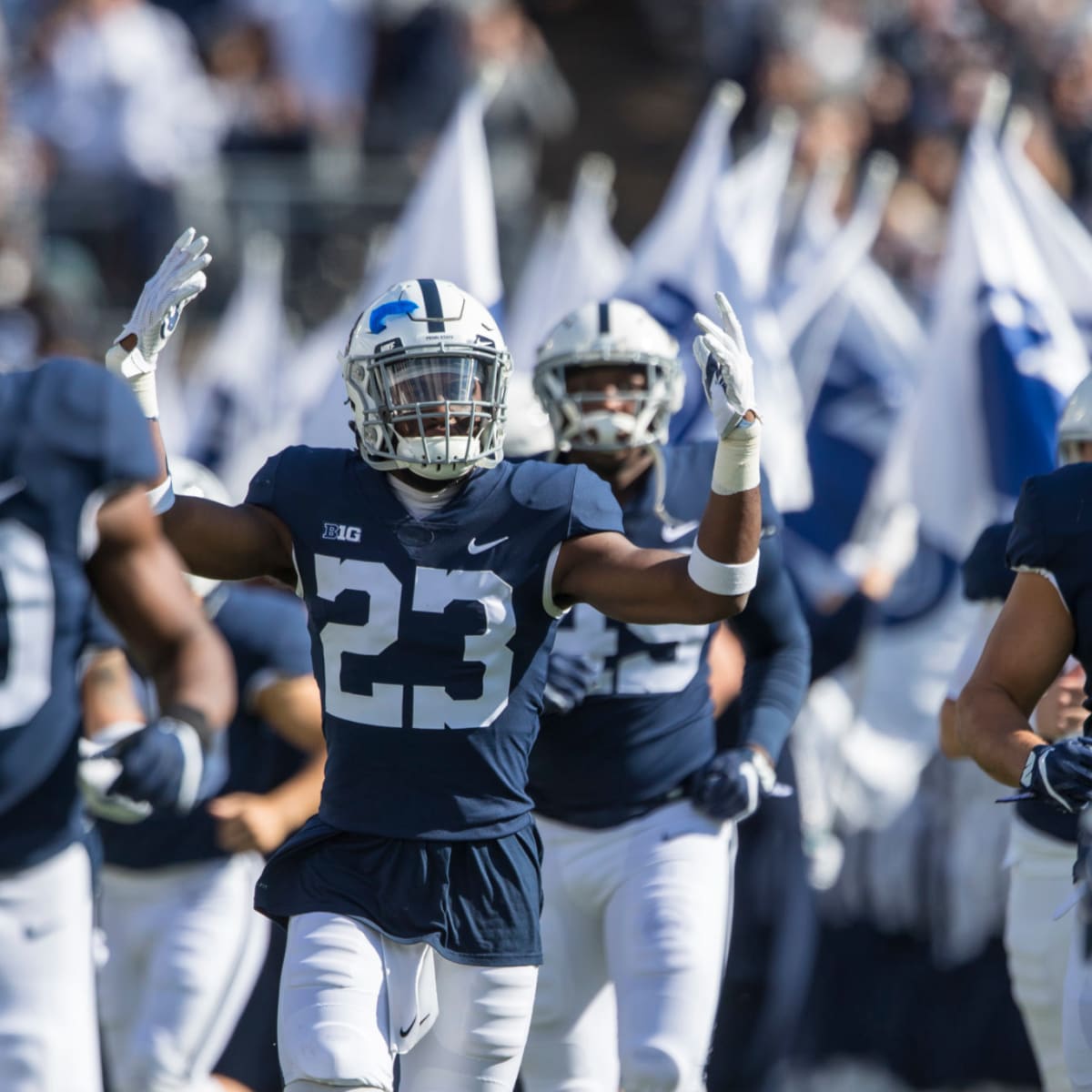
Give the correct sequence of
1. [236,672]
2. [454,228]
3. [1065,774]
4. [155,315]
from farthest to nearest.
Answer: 1. [454,228]
2. [236,672]
3. [155,315]
4. [1065,774]

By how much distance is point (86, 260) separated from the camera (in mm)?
13453

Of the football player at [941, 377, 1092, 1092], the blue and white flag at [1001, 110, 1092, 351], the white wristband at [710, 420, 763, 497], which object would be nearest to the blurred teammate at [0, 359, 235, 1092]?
the white wristband at [710, 420, 763, 497]

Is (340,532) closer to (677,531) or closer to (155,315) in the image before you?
(155,315)

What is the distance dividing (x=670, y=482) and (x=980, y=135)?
325 centimetres

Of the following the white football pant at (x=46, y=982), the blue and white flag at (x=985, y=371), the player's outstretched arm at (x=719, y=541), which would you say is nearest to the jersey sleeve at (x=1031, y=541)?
the player's outstretched arm at (x=719, y=541)

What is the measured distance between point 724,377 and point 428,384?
0.60 meters

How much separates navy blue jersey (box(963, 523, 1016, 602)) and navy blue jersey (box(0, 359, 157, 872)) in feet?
8.16

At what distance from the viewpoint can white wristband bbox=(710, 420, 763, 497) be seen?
432 centimetres

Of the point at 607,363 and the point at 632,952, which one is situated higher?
the point at 607,363

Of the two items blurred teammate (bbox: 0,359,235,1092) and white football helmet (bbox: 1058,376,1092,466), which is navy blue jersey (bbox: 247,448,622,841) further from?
white football helmet (bbox: 1058,376,1092,466)

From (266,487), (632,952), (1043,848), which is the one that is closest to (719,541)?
(266,487)

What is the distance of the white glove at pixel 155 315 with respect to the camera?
474cm

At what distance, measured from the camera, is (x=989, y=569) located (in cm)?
566

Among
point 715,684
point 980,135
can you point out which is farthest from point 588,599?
point 980,135
